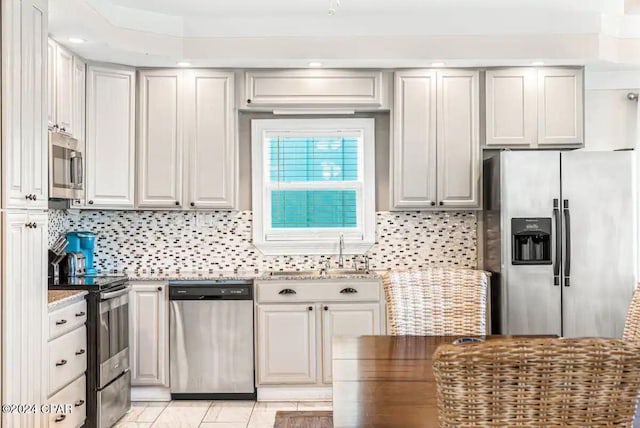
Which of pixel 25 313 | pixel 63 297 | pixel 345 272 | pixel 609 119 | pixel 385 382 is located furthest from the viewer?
pixel 609 119

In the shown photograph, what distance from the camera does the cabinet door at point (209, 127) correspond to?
16.1 ft

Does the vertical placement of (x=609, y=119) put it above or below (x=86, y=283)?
above

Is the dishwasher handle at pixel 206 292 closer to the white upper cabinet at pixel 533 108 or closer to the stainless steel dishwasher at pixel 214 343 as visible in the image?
the stainless steel dishwasher at pixel 214 343

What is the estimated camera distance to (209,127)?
4906 millimetres

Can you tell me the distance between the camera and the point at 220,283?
4.70 m

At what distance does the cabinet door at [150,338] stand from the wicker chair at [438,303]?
2176 millimetres

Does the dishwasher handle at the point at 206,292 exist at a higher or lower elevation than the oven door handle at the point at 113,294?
lower

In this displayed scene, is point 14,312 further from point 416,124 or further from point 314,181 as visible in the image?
point 416,124

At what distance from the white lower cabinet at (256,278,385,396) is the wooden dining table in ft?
6.05

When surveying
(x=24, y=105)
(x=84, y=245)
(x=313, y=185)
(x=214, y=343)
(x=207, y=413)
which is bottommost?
(x=207, y=413)

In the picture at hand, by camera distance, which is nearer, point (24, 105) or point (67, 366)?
point (24, 105)

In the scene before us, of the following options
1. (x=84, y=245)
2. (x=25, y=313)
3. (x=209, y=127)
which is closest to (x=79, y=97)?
(x=209, y=127)

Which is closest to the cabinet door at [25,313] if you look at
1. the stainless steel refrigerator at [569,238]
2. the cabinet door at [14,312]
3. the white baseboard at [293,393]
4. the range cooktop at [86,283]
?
the cabinet door at [14,312]

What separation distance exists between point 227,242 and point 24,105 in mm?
2386
